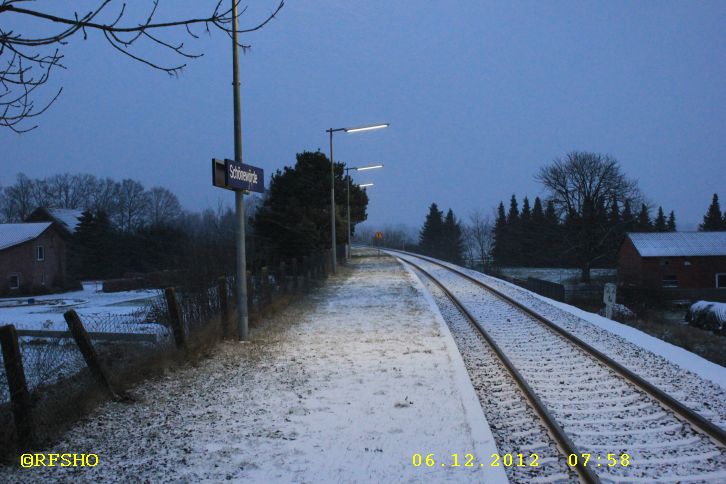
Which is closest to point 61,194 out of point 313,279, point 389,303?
point 313,279

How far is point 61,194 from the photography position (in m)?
88.8

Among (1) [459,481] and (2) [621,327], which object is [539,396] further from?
(2) [621,327]

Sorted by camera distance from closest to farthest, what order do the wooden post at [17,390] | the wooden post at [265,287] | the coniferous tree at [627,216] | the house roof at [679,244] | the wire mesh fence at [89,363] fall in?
the wooden post at [17,390] < the wire mesh fence at [89,363] < the wooden post at [265,287] < the house roof at [679,244] < the coniferous tree at [627,216]

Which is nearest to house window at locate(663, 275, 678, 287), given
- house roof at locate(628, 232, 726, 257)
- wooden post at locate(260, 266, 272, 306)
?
house roof at locate(628, 232, 726, 257)

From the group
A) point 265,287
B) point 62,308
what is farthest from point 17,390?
point 62,308

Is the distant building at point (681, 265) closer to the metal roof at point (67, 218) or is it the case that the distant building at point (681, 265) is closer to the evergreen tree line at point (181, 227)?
the evergreen tree line at point (181, 227)

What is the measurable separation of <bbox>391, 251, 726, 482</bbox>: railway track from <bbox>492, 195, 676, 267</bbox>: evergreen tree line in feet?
139

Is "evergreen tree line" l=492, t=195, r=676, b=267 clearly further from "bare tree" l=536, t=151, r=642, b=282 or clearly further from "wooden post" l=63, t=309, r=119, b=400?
"wooden post" l=63, t=309, r=119, b=400

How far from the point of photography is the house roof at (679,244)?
44375 millimetres

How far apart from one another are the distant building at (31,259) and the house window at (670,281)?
52.7m

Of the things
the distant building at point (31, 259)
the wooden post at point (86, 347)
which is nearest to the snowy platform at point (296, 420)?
the wooden post at point (86, 347)

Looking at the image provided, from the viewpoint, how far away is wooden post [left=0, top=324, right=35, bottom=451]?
4.88 metres

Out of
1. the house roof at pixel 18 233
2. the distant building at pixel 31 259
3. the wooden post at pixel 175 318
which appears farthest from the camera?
the house roof at pixel 18 233
